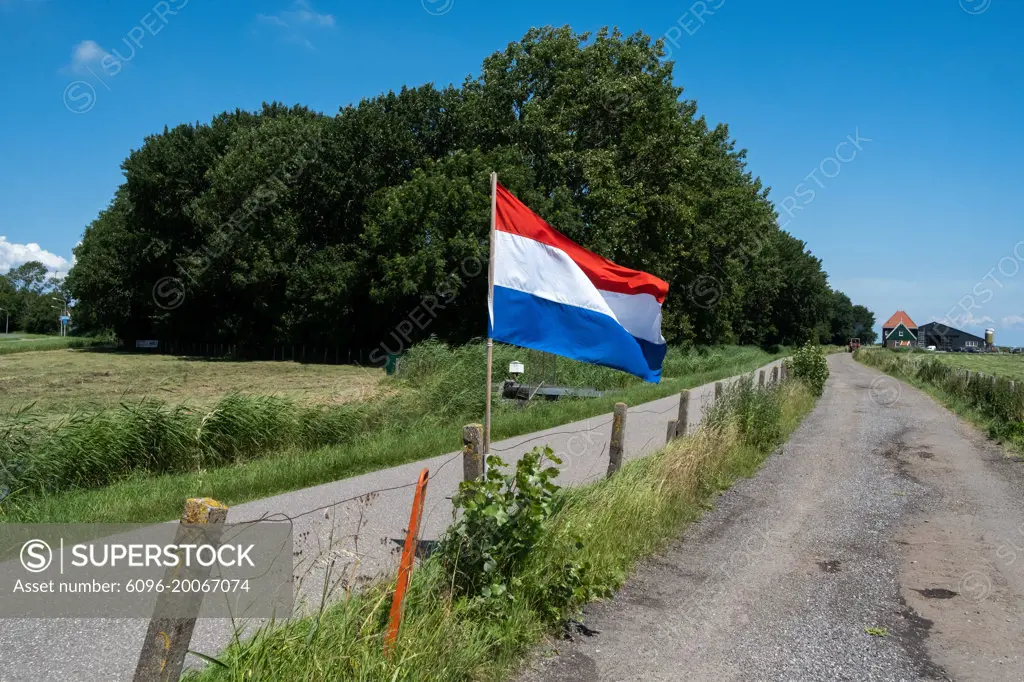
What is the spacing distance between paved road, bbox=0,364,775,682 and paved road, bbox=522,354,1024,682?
1.68m

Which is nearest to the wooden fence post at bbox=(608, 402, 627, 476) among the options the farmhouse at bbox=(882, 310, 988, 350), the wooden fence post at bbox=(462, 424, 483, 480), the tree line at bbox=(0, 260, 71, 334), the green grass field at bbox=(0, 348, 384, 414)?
the wooden fence post at bbox=(462, 424, 483, 480)

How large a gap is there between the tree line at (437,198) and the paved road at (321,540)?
24519 mm

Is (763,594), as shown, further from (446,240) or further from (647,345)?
(446,240)

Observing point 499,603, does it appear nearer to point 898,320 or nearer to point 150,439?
point 150,439

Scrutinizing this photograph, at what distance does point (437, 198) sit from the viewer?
121ft

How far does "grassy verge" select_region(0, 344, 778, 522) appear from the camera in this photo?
8133mm

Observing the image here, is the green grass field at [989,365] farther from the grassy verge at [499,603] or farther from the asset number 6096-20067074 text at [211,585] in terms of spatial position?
the asset number 6096-20067074 text at [211,585]

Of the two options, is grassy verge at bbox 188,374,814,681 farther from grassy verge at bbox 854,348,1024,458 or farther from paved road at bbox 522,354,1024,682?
grassy verge at bbox 854,348,1024,458

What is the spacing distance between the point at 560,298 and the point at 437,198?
1158 inches

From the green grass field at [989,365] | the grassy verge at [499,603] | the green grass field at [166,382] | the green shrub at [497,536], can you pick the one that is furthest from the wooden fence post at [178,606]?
the green grass field at [989,365]

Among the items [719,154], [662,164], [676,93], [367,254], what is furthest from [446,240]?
[719,154]

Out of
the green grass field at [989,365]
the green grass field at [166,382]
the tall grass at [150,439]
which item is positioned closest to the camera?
the tall grass at [150,439]

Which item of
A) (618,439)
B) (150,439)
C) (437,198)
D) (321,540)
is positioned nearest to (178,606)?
(321,540)

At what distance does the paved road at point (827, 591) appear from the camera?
541 centimetres
